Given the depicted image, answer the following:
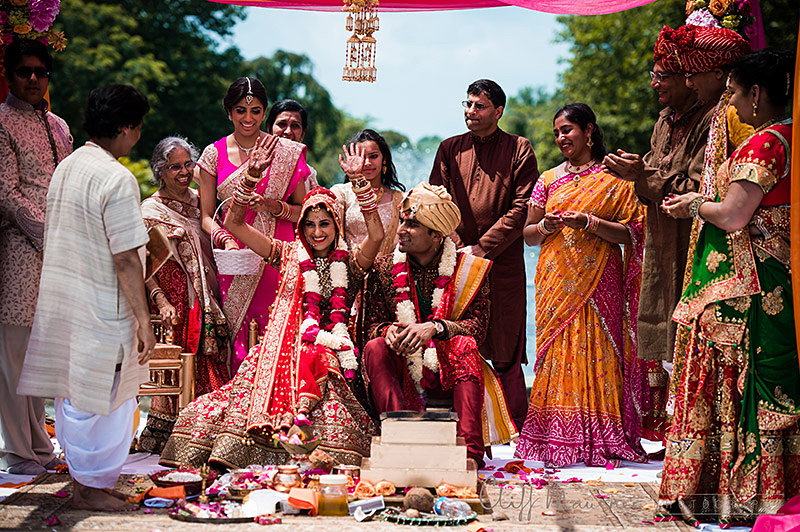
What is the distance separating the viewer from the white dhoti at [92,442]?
15.1 ft

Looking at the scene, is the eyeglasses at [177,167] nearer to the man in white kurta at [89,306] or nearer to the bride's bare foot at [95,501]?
the man in white kurta at [89,306]

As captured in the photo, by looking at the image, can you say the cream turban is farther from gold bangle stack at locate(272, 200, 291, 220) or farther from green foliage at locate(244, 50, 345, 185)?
green foliage at locate(244, 50, 345, 185)

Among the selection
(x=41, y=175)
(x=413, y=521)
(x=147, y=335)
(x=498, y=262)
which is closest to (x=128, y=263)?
(x=147, y=335)

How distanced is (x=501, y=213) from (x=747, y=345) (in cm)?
254

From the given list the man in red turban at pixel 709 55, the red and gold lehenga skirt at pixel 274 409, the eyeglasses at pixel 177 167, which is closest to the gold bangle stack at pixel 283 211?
the eyeglasses at pixel 177 167

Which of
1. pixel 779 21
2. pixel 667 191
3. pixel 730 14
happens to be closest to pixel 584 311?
pixel 667 191

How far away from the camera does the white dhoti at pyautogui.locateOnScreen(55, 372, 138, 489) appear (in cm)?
460

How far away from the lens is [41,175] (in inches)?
225

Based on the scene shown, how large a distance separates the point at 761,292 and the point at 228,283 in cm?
359

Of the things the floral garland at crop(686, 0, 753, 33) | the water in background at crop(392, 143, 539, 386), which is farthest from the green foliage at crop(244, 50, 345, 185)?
the floral garland at crop(686, 0, 753, 33)

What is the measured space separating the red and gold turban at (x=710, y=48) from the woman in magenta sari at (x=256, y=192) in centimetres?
277

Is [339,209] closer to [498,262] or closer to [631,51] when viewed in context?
[498,262]

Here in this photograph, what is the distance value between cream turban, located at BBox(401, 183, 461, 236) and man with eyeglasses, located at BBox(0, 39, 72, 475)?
2261mm

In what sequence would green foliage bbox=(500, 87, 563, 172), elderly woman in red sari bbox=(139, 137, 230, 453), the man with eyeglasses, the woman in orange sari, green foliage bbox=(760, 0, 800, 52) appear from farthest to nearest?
green foliage bbox=(500, 87, 563, 172) → green foliage bbox=(760, 0, 800, 52) → elderly woman in red sari bbox=(139, 137, 230, 453) → the woman in orange sari → the man with eyeglasses
